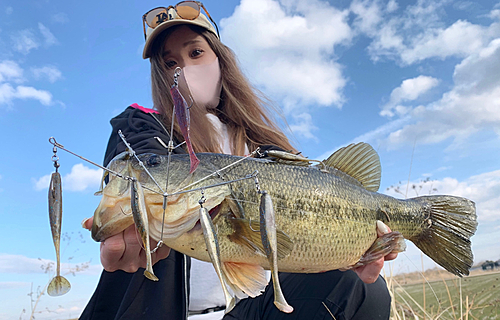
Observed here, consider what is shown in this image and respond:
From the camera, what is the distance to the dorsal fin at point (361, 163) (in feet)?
5.94

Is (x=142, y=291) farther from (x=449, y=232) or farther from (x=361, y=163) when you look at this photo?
(x=449, y=232)

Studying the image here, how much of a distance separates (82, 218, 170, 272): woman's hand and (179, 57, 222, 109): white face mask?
1.32m

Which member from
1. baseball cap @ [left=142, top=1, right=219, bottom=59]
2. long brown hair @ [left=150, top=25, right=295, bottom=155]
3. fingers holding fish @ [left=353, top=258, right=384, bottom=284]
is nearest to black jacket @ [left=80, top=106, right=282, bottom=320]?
long brown hair @ [left=150, top=25, right=295, bottom=155]

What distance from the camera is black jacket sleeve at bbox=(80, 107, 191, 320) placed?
185 cm

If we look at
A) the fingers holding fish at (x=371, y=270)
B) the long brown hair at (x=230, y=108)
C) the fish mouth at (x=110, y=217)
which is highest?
the long brown hair at (x=230, y=108)

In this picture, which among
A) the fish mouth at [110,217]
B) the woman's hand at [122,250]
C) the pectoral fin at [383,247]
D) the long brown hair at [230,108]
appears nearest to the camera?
the fish mouth at [110,217]

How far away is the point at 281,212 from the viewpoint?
1.35 m

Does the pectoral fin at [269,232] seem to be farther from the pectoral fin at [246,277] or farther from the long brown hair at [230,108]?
the long brown hair at [230,108]

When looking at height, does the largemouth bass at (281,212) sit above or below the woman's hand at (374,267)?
above

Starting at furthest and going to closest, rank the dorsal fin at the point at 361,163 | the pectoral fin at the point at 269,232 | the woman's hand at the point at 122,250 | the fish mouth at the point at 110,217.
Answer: the dorsal fin at the point at 361,163 < the woman's hand at the point at 122,250 < the fish mouth at the point at 110,217 < the pectoral fin at the point at 269,232

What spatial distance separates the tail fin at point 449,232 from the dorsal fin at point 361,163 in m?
0.37

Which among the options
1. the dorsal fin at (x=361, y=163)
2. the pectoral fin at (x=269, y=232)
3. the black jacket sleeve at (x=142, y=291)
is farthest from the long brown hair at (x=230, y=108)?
the pectoral fin at (x=269, y=232)

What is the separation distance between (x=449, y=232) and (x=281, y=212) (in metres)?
1.23

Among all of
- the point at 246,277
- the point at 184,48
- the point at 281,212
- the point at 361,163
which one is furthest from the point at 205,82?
the point at 246,277
